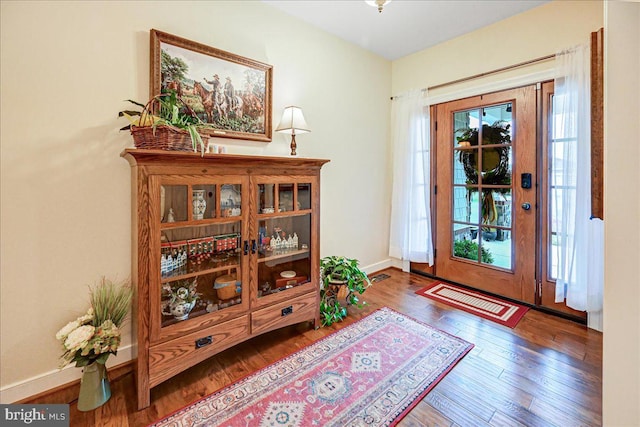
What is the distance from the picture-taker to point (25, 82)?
1.52 metres

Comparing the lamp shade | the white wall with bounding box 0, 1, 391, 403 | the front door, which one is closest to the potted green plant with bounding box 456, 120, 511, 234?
the front door

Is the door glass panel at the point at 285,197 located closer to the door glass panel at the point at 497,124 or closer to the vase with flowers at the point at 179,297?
the vase with flowers at the point at 179,297

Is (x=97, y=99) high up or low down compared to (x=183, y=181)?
up

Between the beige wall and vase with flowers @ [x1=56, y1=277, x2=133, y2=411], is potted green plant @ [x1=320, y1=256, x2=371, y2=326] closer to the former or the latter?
vase with flowers @ [x1=56, y1=277, x2=133, y2=411]

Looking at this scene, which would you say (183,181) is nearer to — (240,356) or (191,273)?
(191,273)

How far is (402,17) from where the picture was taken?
2648 mm

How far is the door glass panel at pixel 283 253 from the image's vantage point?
200cm

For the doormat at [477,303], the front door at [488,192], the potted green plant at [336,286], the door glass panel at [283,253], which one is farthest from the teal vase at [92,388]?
the front door at [488,192]

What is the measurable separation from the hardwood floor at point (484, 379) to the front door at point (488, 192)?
1.87ft

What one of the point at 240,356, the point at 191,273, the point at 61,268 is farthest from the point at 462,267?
the point at 61,268

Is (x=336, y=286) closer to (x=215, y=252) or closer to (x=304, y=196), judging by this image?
(x=304, y=196)

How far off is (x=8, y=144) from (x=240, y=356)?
1.82 meters

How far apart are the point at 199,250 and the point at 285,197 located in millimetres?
689

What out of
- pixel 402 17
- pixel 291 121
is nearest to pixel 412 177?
pixel 402 17
